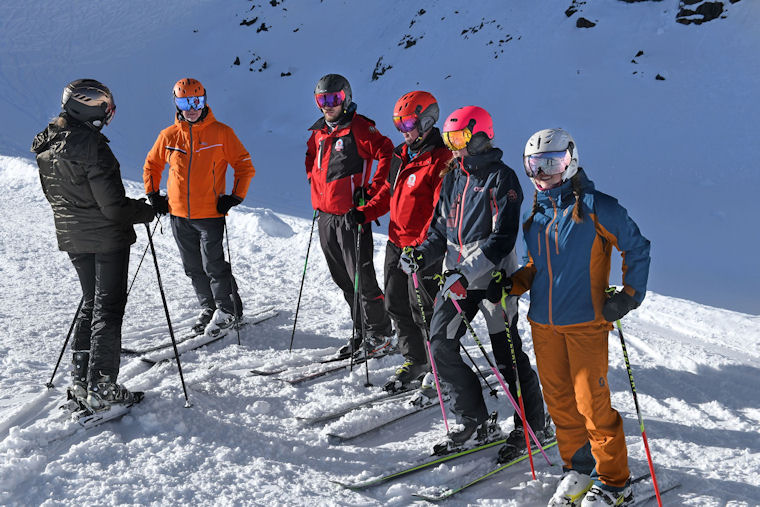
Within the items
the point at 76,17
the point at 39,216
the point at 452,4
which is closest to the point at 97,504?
the point at 39,216

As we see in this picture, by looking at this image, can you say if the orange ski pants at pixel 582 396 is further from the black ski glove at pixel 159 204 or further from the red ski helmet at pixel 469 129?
the black ski glove at pixel 159 204

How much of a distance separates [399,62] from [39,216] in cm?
1829

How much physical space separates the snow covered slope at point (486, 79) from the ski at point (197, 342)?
21.5 feet

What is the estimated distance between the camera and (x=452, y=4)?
28.2 m

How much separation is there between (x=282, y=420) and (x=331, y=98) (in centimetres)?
257

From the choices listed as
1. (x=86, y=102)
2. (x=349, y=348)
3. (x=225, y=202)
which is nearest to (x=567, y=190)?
(x=86, y=102)

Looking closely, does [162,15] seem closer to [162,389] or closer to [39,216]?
[39,216]

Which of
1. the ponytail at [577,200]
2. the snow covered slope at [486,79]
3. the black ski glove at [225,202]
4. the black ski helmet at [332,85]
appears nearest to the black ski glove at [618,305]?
the ponytail at [577,200]

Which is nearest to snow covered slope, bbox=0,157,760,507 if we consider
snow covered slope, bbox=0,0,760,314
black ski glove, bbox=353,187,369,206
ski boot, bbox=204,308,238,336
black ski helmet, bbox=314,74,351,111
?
ski boot, bbox=204,308,238,336

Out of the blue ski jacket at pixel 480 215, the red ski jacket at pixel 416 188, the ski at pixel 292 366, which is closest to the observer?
the blue ski jacket at pixel 480 215

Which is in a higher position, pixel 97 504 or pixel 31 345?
pixel 31 345

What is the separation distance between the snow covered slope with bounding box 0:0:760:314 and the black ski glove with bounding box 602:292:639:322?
7087 millimetres

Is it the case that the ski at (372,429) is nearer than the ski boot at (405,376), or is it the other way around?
the ski at (372,429)

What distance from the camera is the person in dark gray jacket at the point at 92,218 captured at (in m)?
3.62
